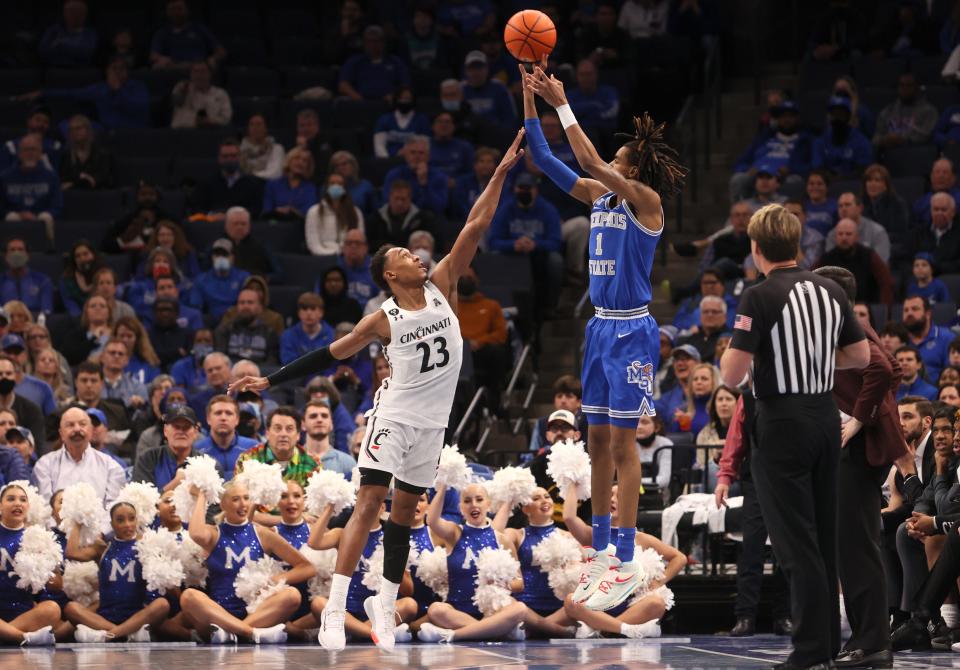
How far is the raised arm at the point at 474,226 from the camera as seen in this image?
845 centimetres

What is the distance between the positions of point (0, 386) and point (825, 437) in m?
7.66

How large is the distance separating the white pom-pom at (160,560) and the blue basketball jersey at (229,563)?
0.23 meters

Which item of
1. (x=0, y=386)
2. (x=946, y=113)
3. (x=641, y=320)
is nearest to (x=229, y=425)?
(x=0, y=386)

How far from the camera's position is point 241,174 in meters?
16.8

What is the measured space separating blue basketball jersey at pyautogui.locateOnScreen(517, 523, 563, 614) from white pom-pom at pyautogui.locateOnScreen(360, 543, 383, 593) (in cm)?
104

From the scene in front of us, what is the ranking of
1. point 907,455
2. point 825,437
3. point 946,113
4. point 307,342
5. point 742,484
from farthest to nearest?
1. point 946,113
2. point 307,342
3. point 742,484
4. point 907,455
5. point 825,437

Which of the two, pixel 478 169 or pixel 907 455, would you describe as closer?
pixel 907 455

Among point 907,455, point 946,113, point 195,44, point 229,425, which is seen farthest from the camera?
point 195,44

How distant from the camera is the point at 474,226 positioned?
8.55 meters

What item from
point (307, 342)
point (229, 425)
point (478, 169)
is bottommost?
point (229, 425)

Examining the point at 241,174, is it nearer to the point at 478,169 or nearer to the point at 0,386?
the point at 478,169

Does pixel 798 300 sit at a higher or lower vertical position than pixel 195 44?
lower

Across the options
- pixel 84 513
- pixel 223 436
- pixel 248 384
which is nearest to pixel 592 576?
pixel 248 384

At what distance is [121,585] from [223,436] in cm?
149
